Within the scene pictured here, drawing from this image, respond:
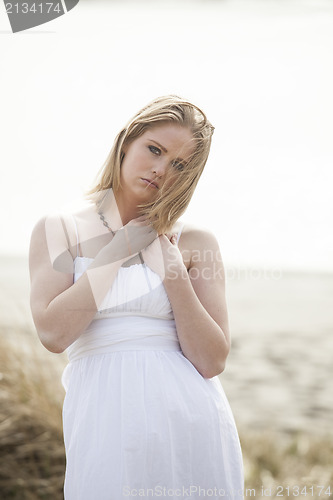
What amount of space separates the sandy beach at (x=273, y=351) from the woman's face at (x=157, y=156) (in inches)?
37.5

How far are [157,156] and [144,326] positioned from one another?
0.61 metres

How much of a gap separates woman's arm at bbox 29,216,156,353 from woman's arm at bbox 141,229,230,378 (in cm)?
15

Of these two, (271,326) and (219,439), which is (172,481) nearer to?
(219,439)

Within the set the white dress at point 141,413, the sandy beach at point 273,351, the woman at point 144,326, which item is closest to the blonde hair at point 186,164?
the woman at point 144,326

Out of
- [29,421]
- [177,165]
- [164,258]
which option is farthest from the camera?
[29,421]

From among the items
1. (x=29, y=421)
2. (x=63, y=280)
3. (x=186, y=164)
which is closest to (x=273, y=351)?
(x=29, y=421)

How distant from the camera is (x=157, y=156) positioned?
211 centimetres

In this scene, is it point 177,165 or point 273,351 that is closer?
point 177,165

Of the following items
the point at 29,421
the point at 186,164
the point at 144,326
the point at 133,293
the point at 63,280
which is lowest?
the point at 29,421

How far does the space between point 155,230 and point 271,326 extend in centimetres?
930

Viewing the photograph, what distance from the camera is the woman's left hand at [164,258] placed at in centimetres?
201

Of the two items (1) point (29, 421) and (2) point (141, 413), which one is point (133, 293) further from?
(1) point (29, 421)

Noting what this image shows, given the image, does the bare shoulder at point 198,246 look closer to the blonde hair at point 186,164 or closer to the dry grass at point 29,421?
the blonde hair at point 186,164

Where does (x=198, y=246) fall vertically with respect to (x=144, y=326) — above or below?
above
